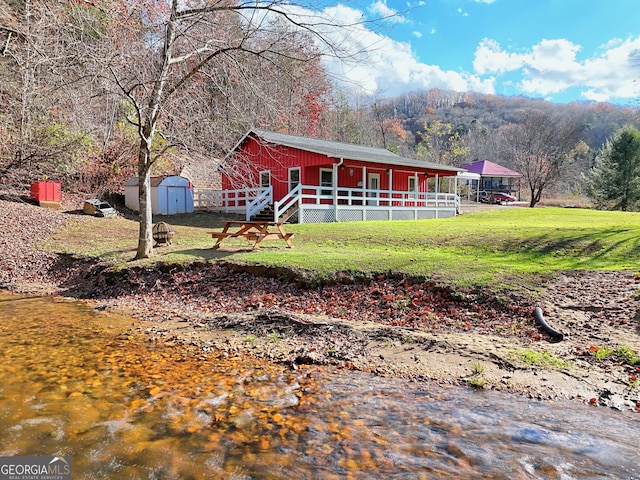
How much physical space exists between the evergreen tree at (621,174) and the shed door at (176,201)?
1289 inches

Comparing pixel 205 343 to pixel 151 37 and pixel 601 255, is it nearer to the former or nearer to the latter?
pixel 151 37

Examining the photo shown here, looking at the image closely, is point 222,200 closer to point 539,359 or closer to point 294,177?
point 294,177

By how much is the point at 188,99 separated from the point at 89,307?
5.99m

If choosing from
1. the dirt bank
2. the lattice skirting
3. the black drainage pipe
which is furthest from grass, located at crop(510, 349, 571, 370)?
the lattice skirting

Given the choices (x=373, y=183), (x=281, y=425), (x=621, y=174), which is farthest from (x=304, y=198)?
(x=621, y=174)

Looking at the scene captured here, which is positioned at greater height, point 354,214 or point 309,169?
point 309,169

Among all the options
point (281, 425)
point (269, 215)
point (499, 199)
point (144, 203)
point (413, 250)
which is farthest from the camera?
point (499, 199)

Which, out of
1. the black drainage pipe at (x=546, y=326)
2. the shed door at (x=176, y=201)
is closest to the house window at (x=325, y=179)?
the shed door at (x=176, y=201)

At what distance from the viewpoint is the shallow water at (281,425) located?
3.04 m

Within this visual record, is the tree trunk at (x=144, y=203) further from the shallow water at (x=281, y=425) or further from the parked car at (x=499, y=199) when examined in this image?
the parked car at (x=499, y=199)

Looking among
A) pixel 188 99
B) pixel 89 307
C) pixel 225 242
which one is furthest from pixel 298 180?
pixel 89 307

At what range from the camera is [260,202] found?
2147cm

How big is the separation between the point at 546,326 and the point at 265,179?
63.2 feet

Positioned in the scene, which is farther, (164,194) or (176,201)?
(176,201)
